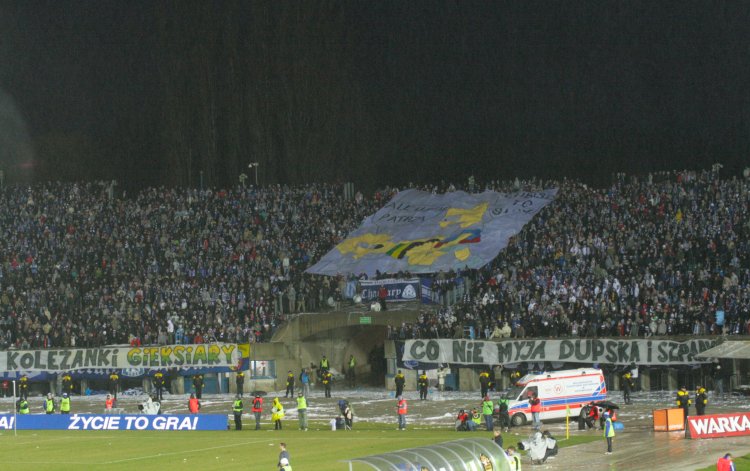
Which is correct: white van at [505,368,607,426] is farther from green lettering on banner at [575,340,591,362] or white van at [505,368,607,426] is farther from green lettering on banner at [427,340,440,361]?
green lettering on banner at [427,340,440,361]

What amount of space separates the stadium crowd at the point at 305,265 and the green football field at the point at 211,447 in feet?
45.6

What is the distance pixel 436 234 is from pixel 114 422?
26060mm

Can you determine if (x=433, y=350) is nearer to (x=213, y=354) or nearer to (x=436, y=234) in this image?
(x=213, y=354)

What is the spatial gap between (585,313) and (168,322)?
23.9 metres

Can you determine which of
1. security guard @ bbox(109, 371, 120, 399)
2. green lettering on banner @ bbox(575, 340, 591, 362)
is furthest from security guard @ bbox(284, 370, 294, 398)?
green lettering on banner @ bbox(575, 340, 591, 362)

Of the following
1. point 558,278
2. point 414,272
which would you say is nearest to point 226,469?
point 558,278

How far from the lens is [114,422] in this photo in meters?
51.1

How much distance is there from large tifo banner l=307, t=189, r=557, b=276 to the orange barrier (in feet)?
Result: 80.6

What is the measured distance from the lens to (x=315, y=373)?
212 ft

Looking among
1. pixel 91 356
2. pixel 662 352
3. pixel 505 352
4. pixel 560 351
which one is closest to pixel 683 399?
pixel 662 352

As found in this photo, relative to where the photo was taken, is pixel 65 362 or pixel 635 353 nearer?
pixel 635 353

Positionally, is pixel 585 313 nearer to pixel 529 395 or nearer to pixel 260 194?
pixel 529 395

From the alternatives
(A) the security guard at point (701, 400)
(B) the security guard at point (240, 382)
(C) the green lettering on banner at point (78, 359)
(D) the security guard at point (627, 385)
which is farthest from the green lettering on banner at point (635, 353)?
(C) the green lettering on banner at point (78, 359)

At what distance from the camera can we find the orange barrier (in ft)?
137
